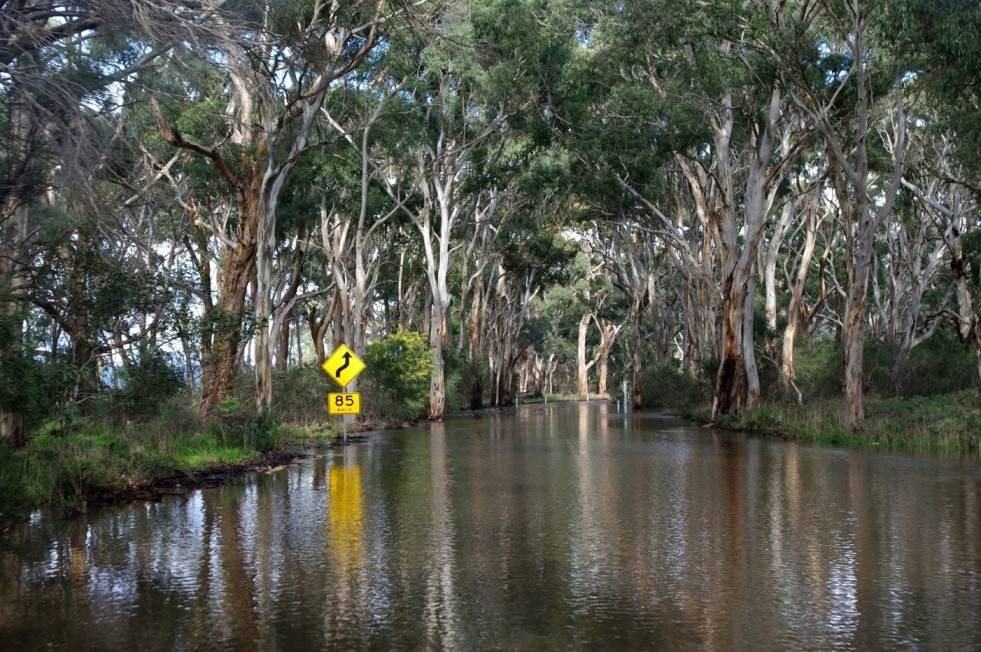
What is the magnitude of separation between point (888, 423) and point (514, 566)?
19.4 meters

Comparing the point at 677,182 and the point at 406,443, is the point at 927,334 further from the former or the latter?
the point at 406,443

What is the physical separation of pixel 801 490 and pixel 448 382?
3447 centimetres

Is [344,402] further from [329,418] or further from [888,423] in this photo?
[888,423]

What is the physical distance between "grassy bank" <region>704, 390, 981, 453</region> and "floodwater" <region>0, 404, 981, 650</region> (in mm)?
6925

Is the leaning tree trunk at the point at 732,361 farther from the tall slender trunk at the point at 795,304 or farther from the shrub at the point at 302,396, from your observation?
the shrub at the point at 302,396

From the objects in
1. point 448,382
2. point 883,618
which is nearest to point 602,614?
point 883,618

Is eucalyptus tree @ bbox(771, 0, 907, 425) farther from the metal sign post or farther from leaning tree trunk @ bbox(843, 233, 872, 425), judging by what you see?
the metal sign post

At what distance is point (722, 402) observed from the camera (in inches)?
1396

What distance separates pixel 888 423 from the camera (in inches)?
1025

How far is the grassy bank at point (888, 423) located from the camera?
23484mm

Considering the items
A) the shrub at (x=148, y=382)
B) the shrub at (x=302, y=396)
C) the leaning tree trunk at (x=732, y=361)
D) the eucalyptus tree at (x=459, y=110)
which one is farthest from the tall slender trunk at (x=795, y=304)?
the shrub at (x=148, y=382)

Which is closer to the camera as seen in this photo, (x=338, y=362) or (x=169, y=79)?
(x=169, y=79)

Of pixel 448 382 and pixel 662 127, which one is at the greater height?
pixel 662 127

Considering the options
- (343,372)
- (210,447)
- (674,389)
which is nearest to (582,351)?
(674,389)
